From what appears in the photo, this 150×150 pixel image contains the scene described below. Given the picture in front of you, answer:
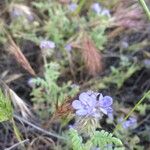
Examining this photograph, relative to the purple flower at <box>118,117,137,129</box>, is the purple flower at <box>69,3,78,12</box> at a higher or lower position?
higher

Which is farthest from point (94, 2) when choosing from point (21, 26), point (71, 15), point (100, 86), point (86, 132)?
point (86, 132)

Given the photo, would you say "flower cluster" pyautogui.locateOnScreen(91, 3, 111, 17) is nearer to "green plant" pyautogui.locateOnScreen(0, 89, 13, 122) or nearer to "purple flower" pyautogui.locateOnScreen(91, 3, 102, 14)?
"purple flower" pyautogui.locateOnScreen(91, 3, 102, 14)

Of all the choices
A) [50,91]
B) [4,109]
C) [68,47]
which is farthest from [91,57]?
[4,109]

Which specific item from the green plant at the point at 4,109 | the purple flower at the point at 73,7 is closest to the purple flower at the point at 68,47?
the purple flower at the point at 73,7

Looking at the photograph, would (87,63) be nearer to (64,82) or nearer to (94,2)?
(64,82)

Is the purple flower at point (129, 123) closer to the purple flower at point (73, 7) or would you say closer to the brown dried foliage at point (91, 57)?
the brown dried foliage at point (91, 57)

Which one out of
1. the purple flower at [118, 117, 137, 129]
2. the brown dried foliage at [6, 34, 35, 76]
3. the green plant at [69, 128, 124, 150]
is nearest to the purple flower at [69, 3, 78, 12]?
the brown dried foliage at [6, 34, 35, 76]
